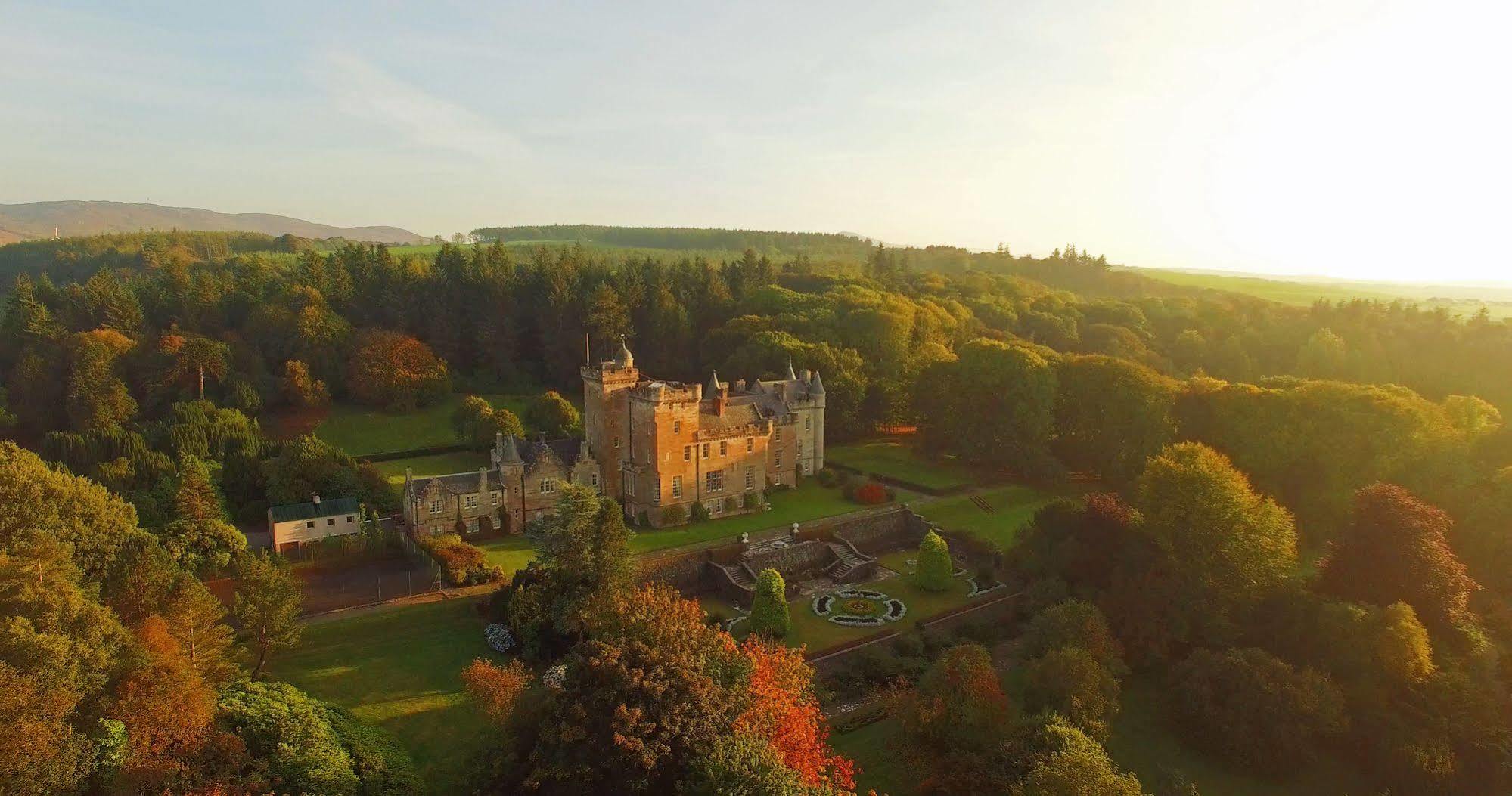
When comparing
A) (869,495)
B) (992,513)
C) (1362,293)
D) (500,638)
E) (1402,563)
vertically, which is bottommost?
(992,513)

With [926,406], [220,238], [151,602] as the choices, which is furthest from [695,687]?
[220,238]

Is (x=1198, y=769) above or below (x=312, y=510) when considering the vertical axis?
below

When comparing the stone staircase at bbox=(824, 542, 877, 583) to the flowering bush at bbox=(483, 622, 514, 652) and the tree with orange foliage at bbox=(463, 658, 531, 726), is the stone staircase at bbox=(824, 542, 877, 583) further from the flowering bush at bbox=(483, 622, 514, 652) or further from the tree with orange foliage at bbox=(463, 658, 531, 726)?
the tree with orange foliage at bbox=(463, 658, 531, 726)

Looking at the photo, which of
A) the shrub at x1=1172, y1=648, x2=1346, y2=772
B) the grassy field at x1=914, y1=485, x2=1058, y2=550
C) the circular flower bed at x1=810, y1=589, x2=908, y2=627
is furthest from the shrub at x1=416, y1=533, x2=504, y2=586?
the shrub at x1=1172, y1=648, x2=1346, y2=772

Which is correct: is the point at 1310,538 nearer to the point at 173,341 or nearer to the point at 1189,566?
the point at 1189,566

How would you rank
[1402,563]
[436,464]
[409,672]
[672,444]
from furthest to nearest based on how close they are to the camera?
[436,464] → [672,444] → [409,672] → [1402,563]

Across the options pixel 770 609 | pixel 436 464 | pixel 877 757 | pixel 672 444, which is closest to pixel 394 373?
pixel 436 464

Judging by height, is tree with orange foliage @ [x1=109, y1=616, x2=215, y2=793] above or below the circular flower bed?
above

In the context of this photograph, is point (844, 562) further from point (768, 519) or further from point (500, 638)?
point (500, 638)
